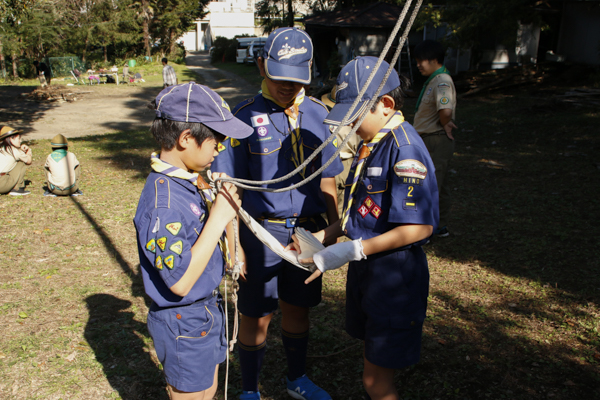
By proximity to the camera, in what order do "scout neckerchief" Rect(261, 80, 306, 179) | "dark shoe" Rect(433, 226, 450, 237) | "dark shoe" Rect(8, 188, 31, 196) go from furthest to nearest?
"dark shoe" Rect(8, 188, 31, 196) → "dark shoe" Rect(433, 226, 450, 237) → "scout neckerchief" Rect(261, 80, 306, 179)

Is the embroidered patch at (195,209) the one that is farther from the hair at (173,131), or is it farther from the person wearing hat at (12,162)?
the person wearing hat at (12,162)

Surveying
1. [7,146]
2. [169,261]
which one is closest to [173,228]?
[169,261]

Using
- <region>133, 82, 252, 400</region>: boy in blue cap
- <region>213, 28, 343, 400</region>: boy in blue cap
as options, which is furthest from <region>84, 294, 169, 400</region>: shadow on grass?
<region>133, 82, 252, 400</region>: boy in blue cap

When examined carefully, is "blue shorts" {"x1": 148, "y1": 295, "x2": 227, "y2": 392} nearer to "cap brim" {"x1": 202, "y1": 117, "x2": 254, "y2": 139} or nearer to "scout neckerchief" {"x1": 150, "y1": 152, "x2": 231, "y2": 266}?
"scout neckerchief" {"x1": 150, "y1": 152, "x2": 231, "y2": 266}

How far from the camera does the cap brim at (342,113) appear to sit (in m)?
2.07

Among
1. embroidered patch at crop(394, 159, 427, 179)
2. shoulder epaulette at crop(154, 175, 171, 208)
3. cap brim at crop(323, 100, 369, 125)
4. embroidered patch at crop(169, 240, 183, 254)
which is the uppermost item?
cap brim at crop(323, 100, 369, 125)

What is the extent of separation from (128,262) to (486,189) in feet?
17.8

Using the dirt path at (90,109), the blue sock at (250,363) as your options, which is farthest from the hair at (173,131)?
the dirt path at (90,109)

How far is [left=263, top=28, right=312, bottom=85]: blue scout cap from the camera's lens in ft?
8.10

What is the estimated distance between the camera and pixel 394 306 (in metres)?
2.17

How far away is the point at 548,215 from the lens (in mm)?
5977

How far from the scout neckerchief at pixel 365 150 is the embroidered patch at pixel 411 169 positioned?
21 cm

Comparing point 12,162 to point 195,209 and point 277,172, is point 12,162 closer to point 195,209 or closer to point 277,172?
point 277,172

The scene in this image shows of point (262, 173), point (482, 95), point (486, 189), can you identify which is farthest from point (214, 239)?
point (482, 95)
